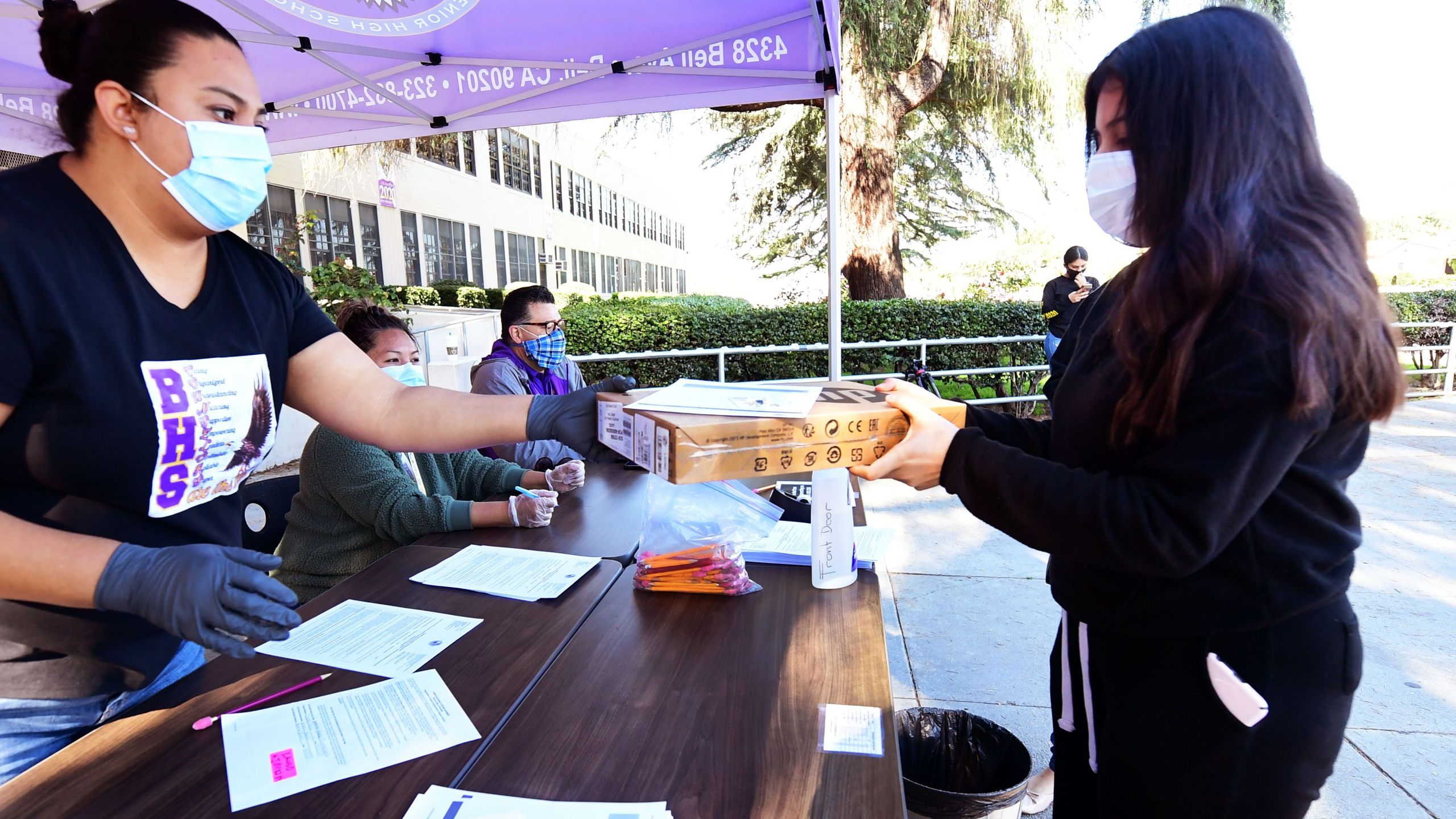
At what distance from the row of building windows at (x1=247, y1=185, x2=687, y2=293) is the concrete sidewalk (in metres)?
6.17

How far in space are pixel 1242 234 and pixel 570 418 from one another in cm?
122

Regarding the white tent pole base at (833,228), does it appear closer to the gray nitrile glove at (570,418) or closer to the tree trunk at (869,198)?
the gray nitrile glove at (570,418)

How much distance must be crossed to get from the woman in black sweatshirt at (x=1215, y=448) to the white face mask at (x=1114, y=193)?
19 millimetres

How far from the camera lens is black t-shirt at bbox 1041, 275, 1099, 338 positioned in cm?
686

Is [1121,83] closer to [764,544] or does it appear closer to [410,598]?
[764,544]

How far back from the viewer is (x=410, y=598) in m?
1.81

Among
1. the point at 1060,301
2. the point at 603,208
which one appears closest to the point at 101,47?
the point at 1060,301

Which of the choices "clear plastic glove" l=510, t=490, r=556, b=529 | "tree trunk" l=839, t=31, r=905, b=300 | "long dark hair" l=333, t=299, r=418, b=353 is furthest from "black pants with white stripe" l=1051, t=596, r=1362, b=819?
"tree trunk" l=839, t=31, r=905, b=300

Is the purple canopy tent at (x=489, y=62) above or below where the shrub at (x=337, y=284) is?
above

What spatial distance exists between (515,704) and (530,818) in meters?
0.33

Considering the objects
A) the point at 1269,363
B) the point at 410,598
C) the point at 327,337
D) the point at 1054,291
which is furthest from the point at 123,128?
the point at 1054,291

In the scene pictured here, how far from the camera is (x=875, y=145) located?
886cm

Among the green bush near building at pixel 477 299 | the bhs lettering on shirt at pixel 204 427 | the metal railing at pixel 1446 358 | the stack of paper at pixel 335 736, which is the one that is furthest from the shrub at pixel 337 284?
the metal railing at pixel 1446 358

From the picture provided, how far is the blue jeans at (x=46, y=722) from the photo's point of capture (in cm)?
121
